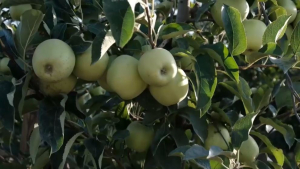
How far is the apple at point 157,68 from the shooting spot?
3.11 feet

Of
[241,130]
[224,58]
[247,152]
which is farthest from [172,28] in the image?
[247,152]

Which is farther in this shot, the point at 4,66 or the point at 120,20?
the point at 4,66

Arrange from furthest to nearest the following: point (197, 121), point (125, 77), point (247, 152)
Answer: point (247, 152) → point (197, 121) → point (125, 77)

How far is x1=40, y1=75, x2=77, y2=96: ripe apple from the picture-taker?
3.48 feet

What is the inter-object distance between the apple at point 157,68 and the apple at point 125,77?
0.03 metres

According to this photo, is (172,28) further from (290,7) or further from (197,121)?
(290,7)

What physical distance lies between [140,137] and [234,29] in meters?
0.38

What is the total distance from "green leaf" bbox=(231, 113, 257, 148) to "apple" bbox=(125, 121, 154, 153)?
239 mm

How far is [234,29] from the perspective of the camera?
1005mm

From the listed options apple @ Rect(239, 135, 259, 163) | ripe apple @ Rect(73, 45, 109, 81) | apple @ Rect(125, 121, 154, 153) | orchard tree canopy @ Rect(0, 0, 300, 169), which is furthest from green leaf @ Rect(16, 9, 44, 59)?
apple @ Rect(239, 135, 259, 163)

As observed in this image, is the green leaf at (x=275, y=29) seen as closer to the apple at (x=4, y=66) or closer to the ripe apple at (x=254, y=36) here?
the ripe apple at (x=254, y=36)

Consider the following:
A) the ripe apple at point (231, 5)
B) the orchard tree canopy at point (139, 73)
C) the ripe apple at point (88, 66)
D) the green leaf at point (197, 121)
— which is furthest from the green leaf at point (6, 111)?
the ripe apple at point (231, 5)

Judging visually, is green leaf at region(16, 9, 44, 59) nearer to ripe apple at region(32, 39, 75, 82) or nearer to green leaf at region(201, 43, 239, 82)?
ripe apple at region(32, 39, 75, 82)

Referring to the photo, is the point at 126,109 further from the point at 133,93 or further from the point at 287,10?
the point at 287,10
